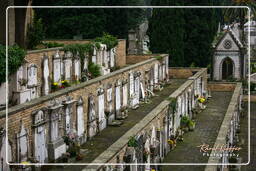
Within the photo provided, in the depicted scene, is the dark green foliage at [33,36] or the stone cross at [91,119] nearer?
the stone cross at [91,119]

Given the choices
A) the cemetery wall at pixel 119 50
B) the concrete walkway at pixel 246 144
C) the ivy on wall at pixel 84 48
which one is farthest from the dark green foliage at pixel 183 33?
the ivy on wall at pixel 84 48

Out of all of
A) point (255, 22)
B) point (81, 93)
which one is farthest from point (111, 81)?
point (255, 22)

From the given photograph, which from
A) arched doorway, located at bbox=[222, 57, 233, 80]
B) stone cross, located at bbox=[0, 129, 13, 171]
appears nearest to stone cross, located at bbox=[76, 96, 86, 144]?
stone cross, located at bbox=[0, 129, 13, 171]

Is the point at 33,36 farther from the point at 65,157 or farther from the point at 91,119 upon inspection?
the point at 65,157

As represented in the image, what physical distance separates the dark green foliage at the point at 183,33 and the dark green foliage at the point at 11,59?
903 inches

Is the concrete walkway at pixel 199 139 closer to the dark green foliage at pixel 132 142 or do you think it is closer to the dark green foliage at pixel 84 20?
the dark green foliage at pixel 132 142

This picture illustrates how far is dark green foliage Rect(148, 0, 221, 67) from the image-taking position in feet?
120

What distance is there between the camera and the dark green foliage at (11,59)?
44.4 feet

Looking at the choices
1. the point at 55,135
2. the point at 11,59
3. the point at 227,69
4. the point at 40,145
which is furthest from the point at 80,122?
the point at 227,69

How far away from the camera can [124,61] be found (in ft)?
92.6

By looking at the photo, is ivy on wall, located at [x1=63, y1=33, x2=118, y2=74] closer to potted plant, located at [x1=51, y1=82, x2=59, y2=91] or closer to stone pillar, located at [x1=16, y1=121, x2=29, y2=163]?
potted plant, located at [x1=51, y1=82, x2=59, y2=91]

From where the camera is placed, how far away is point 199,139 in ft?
58.9

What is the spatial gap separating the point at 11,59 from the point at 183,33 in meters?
25.2

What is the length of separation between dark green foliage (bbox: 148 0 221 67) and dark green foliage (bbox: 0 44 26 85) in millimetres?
22925
